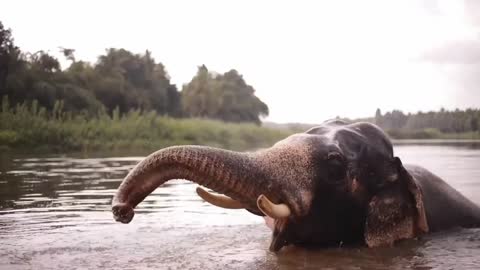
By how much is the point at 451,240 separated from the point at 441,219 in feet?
1.43

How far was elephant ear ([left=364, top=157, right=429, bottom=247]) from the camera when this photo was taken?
5.35m

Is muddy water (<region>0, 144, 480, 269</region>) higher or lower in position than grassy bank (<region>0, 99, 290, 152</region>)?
lower

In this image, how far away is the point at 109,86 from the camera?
42.5 meters

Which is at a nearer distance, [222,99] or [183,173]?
[183,173]

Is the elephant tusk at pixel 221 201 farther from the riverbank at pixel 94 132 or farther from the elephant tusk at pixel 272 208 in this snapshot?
the riverbank at pixel 94 132

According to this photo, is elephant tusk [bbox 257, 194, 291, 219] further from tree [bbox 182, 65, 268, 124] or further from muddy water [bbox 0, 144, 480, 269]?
tree [bbox 182, 65, 268, 124]

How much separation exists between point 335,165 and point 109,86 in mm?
38570

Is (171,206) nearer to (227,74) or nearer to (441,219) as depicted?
(441,219)

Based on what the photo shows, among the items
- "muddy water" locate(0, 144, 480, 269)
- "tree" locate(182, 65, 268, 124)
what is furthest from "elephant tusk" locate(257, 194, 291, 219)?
"tree" locate(182, 65, 268, 124)

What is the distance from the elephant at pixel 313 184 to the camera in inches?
176

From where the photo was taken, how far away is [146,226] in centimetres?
685

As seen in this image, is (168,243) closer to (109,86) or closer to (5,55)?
(5,55)

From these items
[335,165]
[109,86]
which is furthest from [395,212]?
[109,86]

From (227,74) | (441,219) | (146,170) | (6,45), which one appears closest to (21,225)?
(146,170)
